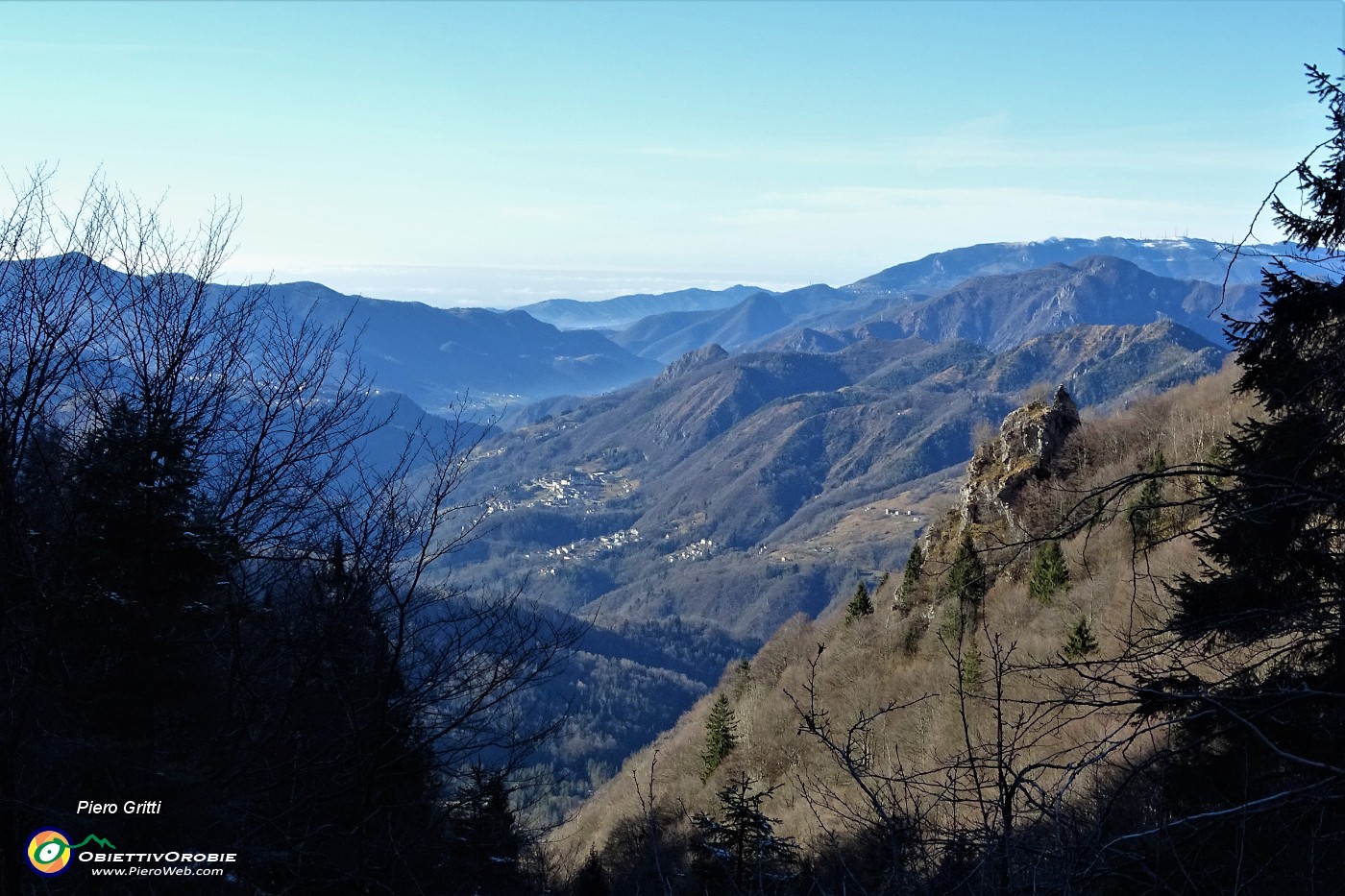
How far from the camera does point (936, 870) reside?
4676mm

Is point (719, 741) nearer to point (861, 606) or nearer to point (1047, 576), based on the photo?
point (861, 606)

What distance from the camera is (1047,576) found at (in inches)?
1305

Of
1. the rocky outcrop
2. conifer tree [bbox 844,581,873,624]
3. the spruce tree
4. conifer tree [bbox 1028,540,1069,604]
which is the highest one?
the spruce tree

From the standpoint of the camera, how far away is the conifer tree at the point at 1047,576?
105ft

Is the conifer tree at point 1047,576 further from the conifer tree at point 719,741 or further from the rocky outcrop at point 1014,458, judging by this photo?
the conifer tree at point 719,741

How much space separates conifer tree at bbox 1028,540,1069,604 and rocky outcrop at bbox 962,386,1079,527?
7.40 meters

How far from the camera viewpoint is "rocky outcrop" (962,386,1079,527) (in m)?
42.7

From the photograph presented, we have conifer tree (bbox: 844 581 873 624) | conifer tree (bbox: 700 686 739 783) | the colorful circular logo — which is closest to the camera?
the colorful circular logo

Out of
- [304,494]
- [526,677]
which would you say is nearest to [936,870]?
[526,677]

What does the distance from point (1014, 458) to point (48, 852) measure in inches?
1739

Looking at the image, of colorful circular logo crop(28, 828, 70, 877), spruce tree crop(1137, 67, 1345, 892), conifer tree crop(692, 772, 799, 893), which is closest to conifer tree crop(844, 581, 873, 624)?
conifer tree crop(692, 772, 799, 893)

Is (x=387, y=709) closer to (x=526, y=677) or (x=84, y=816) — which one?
(x=526, y=677)

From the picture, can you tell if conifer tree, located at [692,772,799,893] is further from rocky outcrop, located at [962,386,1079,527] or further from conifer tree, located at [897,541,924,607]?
rocky outcrop, located at [962,386,1079,527]

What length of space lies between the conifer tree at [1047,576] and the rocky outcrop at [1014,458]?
7.40 meters
